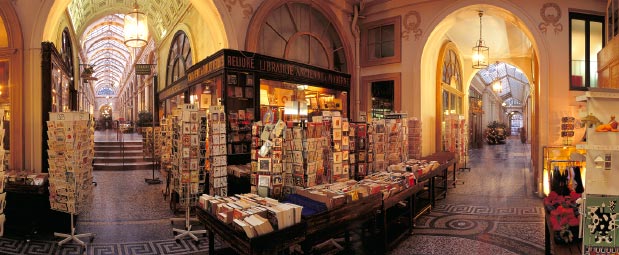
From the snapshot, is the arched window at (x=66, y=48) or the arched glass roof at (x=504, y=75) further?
the arched glass roof at (x=504, y=75)

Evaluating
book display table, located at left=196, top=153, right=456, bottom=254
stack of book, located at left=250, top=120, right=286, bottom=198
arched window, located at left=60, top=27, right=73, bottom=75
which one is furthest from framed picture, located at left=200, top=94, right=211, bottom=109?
book display table, located at left=196, top=153, right=456, bottom=254

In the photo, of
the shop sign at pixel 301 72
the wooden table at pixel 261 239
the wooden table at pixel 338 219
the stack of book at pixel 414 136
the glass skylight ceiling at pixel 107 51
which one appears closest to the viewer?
the wooden table at pixel 261 239

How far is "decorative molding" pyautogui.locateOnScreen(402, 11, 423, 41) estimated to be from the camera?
30.3 feet

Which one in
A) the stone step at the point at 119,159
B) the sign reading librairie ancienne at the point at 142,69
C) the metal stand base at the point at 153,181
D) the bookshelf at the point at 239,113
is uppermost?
the sign reading librairie ancienne at the point at 142,69

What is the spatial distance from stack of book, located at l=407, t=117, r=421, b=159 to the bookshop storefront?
1.91 meters

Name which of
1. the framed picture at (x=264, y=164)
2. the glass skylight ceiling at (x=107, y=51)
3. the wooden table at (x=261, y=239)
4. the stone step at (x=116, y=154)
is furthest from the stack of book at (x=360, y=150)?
the glass skylight ceiling at (x=107, y=51)

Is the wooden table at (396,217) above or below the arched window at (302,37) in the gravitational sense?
below

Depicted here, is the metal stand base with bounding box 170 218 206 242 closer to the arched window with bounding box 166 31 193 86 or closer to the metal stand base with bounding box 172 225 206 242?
the metal stand base with bounding box 172 225 206 242

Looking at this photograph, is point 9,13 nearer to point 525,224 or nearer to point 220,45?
point 220,45

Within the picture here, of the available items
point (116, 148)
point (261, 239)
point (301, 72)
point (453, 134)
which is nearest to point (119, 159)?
point (116, 148)

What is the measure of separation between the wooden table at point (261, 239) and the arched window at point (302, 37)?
5.43 m

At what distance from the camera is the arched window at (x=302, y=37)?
26.9ft

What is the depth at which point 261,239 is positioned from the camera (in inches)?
107

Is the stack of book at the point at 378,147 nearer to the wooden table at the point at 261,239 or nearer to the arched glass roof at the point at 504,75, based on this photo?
the wooden table at the point at 261,239
